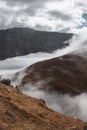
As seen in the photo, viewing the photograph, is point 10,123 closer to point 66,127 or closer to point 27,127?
point 27,127

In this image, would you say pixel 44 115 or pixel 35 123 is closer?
pixel 35 123

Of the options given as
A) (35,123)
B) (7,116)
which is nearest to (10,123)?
(7,116)

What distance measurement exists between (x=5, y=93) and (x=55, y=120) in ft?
28.9

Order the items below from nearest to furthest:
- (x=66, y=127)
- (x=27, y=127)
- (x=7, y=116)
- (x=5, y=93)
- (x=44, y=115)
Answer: (x=27, y=127), (x=7, y=116), (x=66, y=127), (x=44, y=115), (x=5, y=93)

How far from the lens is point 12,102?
4300cm

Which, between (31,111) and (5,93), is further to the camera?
(5,93)

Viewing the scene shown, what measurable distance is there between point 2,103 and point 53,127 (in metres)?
6.51

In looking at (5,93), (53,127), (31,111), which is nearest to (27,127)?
(53,127)

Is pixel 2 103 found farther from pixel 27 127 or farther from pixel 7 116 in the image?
pixel 27 127

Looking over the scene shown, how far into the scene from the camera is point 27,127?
3484 centimetres

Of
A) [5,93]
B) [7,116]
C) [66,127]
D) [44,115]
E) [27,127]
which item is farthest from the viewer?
[5,93]

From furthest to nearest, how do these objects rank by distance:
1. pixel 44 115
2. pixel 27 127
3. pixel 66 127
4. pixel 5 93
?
pixel 5 93
pixel 44 115
pixel 66 127
pixel 27 127

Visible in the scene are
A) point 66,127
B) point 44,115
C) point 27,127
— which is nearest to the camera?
point 27,127

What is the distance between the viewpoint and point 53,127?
3944 cm
